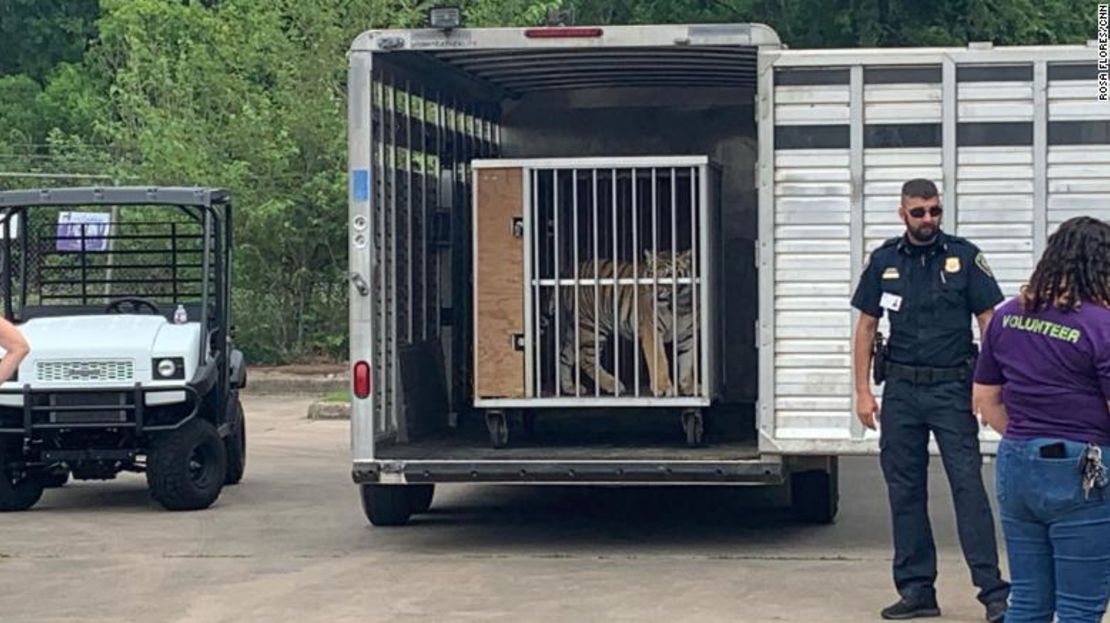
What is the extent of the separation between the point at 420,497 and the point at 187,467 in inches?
60.4

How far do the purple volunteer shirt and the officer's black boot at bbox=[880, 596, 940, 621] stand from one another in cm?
238

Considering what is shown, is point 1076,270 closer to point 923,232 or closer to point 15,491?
point 923,232

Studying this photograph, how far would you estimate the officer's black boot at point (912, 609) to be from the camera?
333 inches

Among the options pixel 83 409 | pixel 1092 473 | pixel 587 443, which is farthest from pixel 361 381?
pixel 1092 473

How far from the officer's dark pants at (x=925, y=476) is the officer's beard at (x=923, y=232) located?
2.09ft

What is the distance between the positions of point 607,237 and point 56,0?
146ft

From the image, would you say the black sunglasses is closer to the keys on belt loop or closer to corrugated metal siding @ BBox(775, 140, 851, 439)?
corrugated metal siding @ BBox(775, 140, 851, 439)

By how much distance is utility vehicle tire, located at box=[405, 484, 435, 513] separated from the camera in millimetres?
11766

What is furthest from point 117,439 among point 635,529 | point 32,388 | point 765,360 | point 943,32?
point 943,32

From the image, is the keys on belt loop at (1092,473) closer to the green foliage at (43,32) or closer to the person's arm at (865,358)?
the person's arm at (865,358)

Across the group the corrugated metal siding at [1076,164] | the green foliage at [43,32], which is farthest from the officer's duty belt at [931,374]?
the green foliage at [43,32]

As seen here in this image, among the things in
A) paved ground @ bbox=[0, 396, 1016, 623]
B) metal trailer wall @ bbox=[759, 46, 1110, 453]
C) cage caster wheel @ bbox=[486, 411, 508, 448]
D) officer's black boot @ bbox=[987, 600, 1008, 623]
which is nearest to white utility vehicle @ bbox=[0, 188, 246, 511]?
paved ground @ bbox=[0, 396, 1016, 623]

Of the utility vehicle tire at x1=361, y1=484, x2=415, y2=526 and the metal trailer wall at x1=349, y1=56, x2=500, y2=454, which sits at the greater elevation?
the metal trailer wall at x1=349, y1=56, x2=500, y2=454

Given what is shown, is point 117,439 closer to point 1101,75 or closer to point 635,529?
point 635,529
